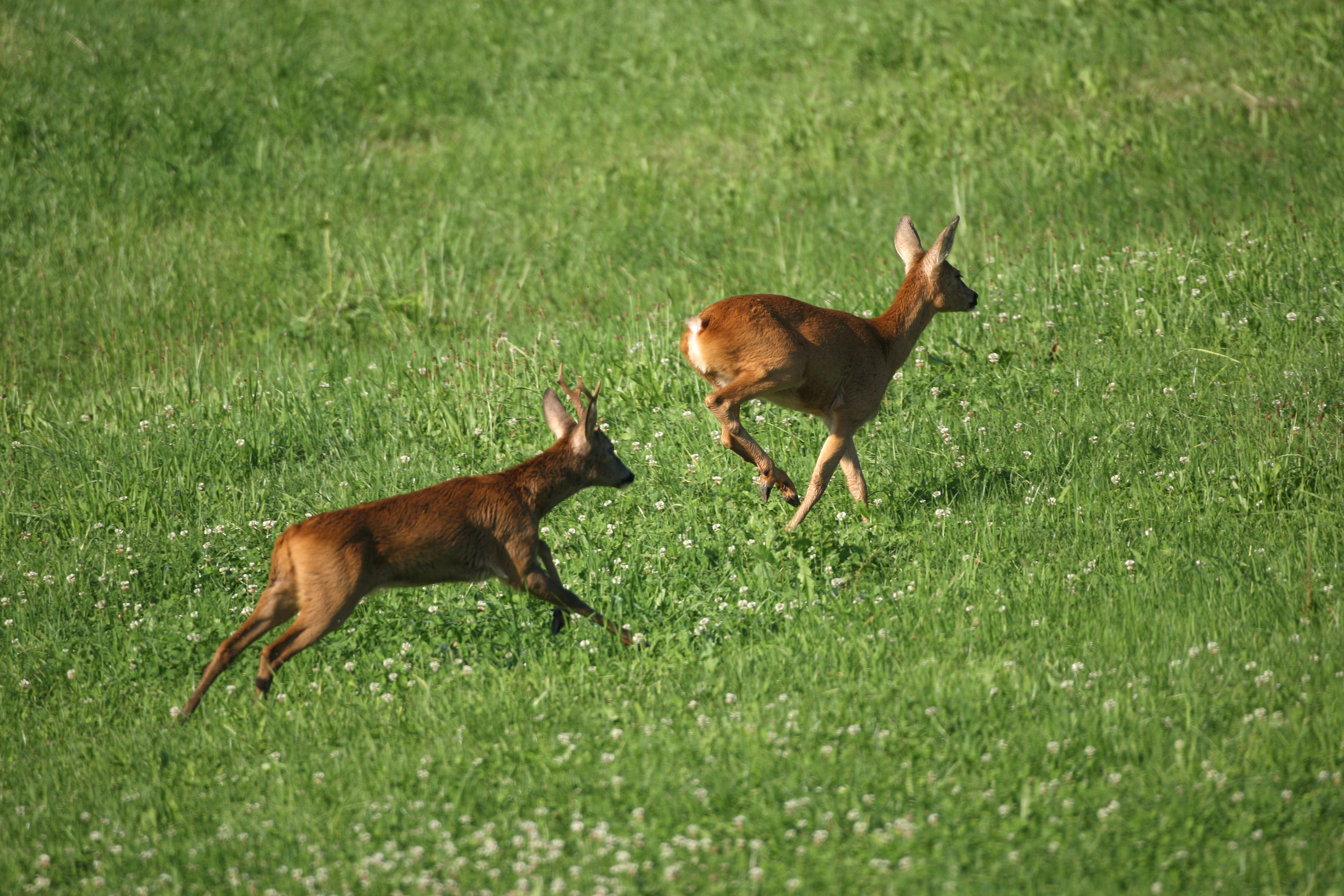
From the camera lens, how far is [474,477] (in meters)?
5.99

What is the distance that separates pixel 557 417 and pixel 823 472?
5.50 ft

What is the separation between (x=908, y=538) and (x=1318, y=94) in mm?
8859

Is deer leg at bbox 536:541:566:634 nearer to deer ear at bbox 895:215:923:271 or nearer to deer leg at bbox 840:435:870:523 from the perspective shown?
deer leg at bbox 840:435:870:523

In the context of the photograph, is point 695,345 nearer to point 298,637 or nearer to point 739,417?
point 739,417

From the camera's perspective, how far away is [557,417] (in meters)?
6.23

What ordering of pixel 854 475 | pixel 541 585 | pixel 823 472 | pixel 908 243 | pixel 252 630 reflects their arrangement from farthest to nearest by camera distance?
1. pixel 908 243
2. pixel 854 475
3. pixel 823 472
4. pixel 541 585
5. pixel 252 630

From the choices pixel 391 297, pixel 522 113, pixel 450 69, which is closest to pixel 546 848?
pixel 391 297

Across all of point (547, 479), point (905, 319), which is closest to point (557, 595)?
point (547, 479)

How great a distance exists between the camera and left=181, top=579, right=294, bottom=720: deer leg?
5465 mm

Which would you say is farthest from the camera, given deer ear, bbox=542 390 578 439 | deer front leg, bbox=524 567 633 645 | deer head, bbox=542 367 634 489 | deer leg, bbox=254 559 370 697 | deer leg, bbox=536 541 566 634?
deer ear, bbox=542 390 578 439

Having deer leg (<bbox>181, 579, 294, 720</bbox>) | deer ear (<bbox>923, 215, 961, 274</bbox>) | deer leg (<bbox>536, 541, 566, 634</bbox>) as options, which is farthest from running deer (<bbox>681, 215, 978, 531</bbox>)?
deer leg (<bbox>181, 579, 294, 720</bbox>)

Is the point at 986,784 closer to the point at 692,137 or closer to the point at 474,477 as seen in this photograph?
the point at 474,477

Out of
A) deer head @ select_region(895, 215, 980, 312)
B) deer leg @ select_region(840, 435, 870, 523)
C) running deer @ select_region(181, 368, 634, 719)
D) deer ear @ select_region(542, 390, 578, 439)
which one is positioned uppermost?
deer head @ select_region(895, 215, 980, 312)

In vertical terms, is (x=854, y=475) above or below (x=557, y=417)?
below
